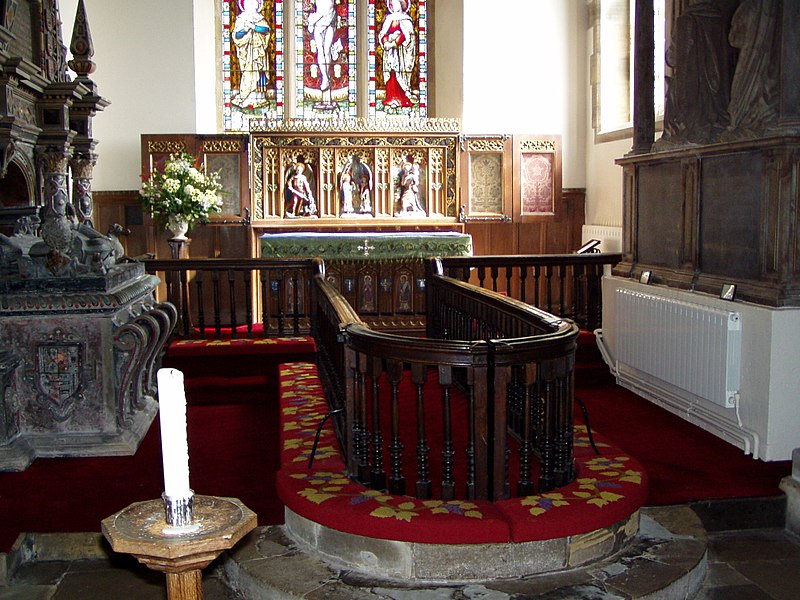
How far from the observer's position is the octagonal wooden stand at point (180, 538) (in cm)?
148

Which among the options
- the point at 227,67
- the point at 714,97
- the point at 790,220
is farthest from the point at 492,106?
the point at 790,220

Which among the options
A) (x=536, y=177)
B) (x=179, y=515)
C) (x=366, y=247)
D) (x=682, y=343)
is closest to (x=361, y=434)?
(x=179, y=515)

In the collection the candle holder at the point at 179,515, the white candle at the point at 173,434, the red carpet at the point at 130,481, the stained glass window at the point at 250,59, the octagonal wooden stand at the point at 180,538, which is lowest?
the red carpet at the point at 130,481

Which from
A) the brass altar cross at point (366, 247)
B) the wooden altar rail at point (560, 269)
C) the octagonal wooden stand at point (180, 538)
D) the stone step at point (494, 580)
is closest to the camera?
the octagonal wooden stand at point (180, 538)

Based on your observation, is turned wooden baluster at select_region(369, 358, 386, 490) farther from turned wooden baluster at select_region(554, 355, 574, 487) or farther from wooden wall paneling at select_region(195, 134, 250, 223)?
wooden wall paneling at select_region(195, 134, 250, 223)

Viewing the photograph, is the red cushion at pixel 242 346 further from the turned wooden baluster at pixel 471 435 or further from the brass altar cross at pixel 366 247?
the turned wooden baluster at pixel 471 435

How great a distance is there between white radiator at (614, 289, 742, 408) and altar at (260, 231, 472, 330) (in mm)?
2373

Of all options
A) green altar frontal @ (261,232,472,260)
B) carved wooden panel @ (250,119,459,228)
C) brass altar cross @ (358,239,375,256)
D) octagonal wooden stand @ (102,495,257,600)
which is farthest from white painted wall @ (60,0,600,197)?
octagonal wooden stand @ (102,495,257,600)

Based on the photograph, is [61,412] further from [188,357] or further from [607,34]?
[607,34]

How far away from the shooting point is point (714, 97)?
519cm

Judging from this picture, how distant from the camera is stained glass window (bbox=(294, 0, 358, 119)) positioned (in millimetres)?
11234

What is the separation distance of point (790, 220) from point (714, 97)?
4.04ft

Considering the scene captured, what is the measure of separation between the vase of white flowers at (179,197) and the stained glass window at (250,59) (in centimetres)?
208

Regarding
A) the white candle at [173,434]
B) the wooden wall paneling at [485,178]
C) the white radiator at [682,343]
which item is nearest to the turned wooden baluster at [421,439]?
the white candle at [173,434]
